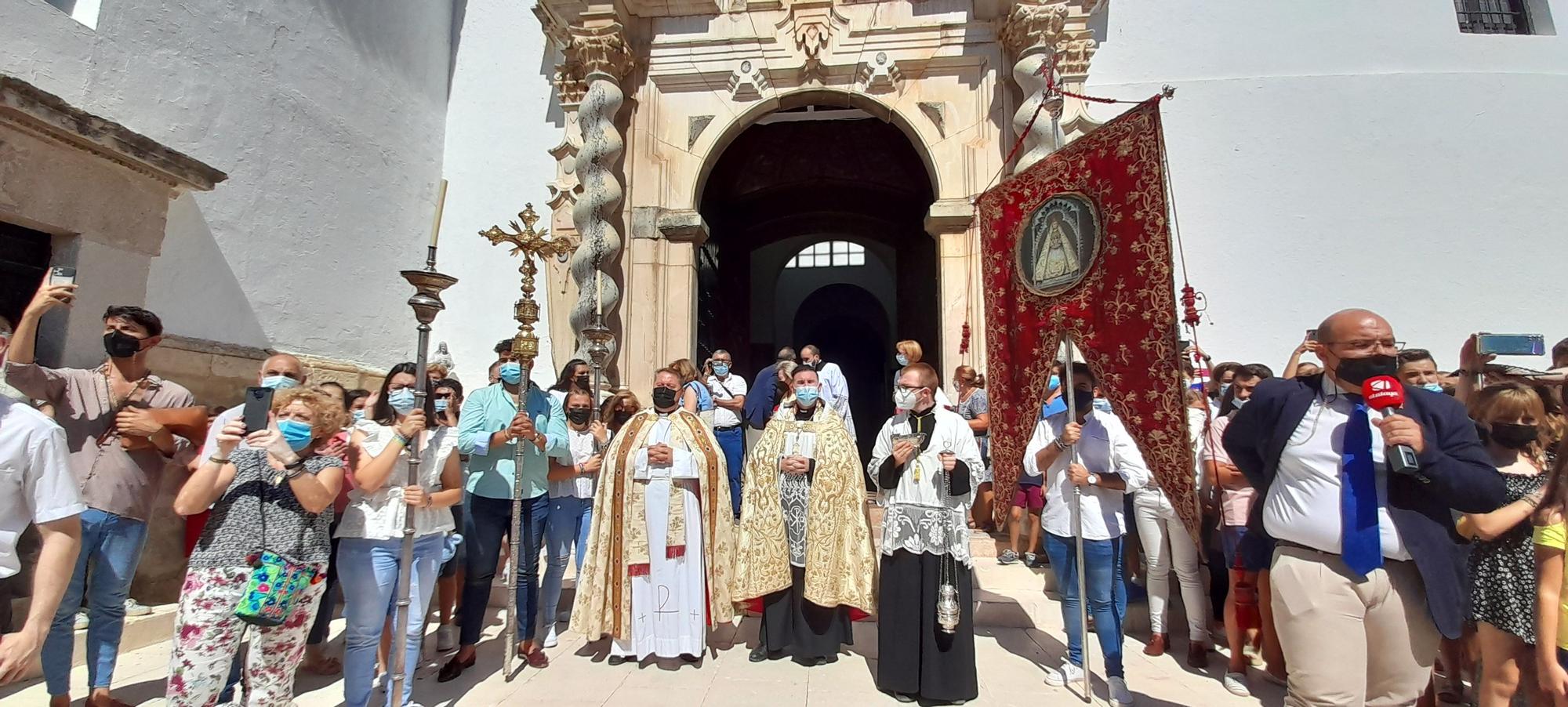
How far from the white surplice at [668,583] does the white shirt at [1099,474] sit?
197cm

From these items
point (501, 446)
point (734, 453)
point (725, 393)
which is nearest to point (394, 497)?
point (501, 446)

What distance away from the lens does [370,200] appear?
7141mm

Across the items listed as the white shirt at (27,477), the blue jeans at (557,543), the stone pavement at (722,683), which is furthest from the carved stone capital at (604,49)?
the white shirt at (27,477)

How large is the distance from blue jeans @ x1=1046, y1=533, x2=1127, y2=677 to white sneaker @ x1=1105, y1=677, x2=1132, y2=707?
0.03 m

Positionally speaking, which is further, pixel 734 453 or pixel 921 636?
pixel 734 453

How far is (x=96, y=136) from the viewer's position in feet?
14.2

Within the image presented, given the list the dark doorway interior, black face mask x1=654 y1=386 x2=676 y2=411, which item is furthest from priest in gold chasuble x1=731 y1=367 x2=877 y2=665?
the dark doorway interior

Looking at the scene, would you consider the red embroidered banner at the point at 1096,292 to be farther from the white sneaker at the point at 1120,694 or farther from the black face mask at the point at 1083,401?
the white sneaker at the point at 1120,694

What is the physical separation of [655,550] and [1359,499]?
10.7 ft

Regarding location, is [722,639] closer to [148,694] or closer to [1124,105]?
[148,694]

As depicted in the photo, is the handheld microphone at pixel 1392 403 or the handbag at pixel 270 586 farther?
the handbag at pixel 270 586

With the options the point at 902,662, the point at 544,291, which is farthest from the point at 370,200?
the point at 902,662

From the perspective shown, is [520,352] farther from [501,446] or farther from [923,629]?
[923,629]

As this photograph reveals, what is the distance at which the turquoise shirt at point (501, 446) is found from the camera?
12.8ft
